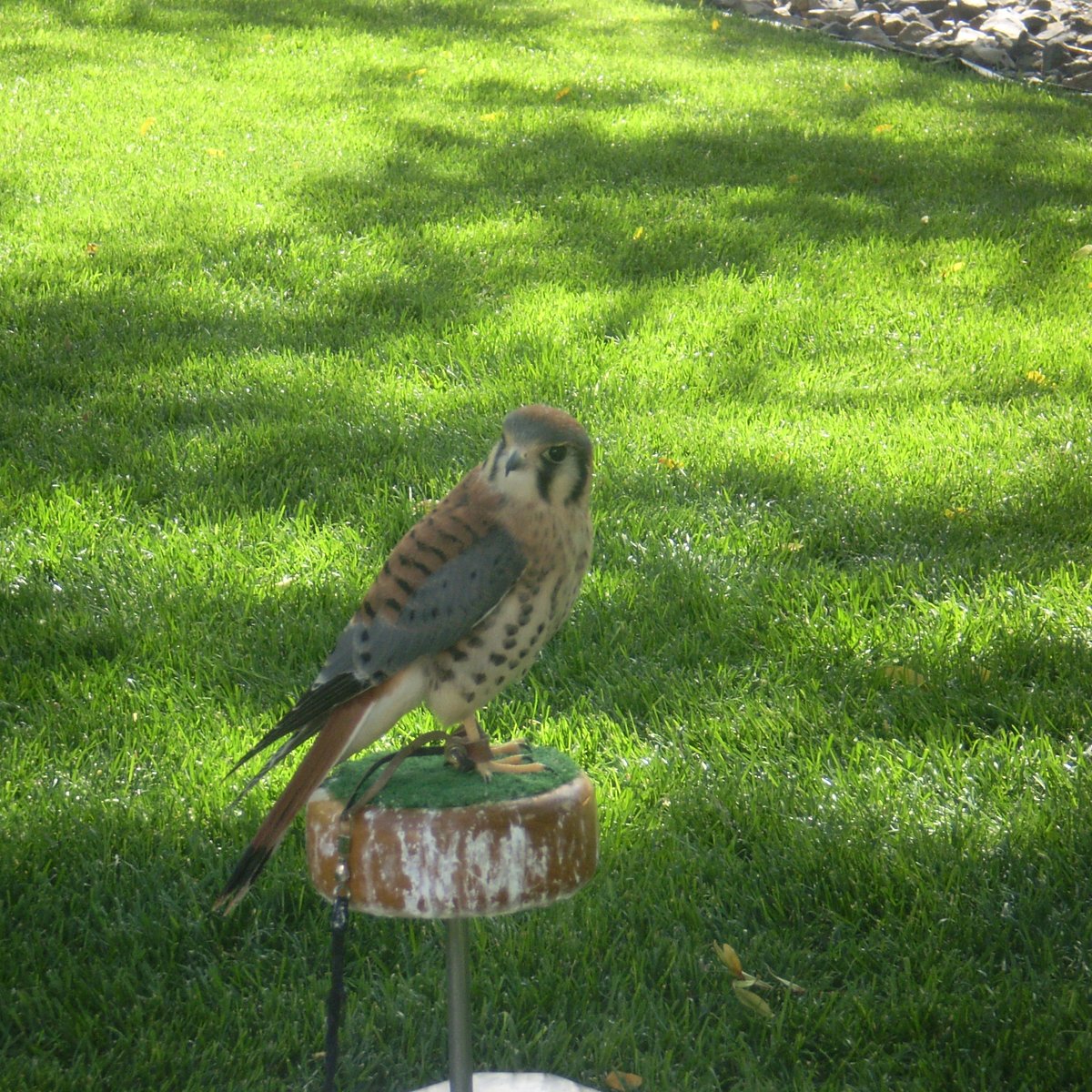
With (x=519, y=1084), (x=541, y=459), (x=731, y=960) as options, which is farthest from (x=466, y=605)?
(x=731, y=960)

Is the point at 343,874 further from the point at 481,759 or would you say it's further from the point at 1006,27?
the point at 1006,27

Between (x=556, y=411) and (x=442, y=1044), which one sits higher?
(x=556, y=411)

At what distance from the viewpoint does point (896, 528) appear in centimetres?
495

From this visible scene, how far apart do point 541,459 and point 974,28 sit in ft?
39.4

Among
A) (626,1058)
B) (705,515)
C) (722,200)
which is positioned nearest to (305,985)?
(626,1058)

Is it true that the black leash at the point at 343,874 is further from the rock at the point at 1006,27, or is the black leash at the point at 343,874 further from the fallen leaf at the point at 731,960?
the rock at the point at 1006,27

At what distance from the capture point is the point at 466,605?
232 cm

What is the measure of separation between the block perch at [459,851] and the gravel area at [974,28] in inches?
427

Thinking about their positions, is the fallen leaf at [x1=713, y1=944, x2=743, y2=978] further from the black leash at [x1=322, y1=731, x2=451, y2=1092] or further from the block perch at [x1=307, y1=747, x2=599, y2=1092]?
the black leash at [x1=322, y1=731, x2=451, y2=1092]

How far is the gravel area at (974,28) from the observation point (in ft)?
38.7

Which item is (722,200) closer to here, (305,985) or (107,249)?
(107,249)

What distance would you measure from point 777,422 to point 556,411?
3.65 metres

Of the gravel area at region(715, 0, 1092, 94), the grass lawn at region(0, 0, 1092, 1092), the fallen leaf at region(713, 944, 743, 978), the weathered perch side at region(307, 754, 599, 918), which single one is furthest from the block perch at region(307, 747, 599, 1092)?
the gravel area at region(715, 0, 1092, 94)

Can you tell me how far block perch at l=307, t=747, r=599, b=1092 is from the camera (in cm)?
219
